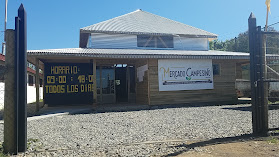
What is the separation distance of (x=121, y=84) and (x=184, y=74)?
183 inches

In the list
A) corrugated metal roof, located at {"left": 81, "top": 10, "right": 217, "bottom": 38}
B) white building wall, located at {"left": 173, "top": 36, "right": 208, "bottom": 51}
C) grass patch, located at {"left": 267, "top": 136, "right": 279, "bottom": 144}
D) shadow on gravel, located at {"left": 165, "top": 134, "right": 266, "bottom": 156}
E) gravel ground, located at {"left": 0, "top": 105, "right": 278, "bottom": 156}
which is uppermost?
corrugated metal roof, located at {"left": 81, "top": 10, "right": 217, "bottom": 38}

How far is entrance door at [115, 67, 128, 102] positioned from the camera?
1481 centimetres

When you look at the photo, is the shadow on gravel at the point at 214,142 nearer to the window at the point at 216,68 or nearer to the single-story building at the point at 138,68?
the single-story building at the point at 138,68

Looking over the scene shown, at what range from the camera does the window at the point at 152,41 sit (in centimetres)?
1571

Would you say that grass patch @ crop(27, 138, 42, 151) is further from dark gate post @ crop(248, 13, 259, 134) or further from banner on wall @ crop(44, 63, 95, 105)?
banner on wall @ crop(44, 63, 95, 105)

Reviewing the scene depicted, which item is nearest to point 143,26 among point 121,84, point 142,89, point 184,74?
point 121,84

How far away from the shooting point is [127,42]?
50.9 feet

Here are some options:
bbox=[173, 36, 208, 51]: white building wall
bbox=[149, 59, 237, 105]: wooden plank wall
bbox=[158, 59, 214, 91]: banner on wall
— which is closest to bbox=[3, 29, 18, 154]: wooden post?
bbox=[149, 59, 237, 105]: wooden plank wall

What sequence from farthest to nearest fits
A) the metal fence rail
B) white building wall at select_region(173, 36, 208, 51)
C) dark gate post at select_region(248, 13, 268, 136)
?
white building wall at select_region(173, 36, 208, 51) < the metal fence rail < dark gate post at select_region(248, 13, 268, 136)

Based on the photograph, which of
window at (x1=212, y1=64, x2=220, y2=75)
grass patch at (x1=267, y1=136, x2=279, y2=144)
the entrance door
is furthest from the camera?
the entrance door

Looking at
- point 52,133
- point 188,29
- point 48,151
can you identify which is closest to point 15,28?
point 48,151

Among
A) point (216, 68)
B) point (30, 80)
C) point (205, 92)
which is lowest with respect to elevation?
point (205, 92)

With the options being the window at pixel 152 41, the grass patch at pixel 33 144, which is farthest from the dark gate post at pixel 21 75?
the window at pixel 152 41

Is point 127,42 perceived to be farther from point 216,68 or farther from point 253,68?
point 253,68
